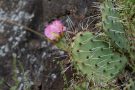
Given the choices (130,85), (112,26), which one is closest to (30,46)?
(130,85)

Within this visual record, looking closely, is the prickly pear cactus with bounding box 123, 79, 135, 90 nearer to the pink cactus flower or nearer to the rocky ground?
the rocky ground

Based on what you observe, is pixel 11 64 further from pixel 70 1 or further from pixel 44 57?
pixel 70 1

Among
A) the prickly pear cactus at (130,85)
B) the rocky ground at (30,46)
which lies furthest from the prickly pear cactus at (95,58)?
the rocky ground at (30,46)

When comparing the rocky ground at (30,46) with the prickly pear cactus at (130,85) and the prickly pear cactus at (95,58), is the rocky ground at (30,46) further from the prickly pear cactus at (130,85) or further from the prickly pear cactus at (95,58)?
the prickly pear cactus at (95,58)

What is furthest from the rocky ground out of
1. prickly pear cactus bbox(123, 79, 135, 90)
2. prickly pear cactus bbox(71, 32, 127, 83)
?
prickly pear cactus bbox(71, 32, 127, 83)

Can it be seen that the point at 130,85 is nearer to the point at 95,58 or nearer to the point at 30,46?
the point at 95,58
